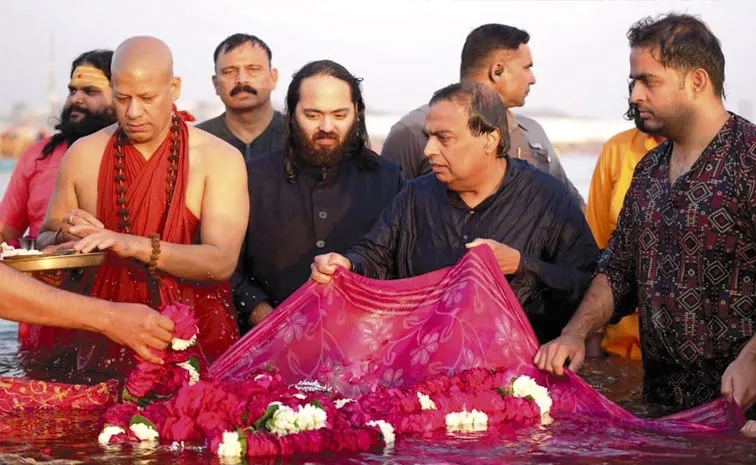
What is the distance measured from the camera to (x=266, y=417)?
5.21m

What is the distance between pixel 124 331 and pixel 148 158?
1525mm

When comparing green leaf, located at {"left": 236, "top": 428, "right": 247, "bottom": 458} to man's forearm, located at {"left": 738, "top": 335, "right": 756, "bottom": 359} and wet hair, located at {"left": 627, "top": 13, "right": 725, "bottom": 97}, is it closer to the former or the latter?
man's forearm, located at {"left": 738, "top": 335, "right": 756, "bottom": 359}

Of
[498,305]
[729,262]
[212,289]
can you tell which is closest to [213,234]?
[212,289]

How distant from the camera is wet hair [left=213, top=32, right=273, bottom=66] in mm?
9195

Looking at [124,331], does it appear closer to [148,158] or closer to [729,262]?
[148,158]

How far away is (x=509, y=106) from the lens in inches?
348

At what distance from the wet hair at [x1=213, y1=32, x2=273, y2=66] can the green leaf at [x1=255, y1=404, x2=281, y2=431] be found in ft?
14.4

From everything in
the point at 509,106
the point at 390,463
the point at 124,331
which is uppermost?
the point at 509,106

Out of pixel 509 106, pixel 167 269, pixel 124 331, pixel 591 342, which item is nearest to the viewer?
pixel 124 331

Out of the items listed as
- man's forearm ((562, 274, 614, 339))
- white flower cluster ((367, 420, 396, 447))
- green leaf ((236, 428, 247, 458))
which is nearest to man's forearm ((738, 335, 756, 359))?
man's forearm ((562, 274, 614, 339))

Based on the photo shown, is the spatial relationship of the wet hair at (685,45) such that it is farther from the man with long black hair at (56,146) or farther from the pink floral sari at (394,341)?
the man with long black hair at (56,146)

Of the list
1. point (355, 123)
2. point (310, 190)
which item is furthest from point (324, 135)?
point (310, 190)

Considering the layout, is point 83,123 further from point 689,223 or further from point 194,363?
point 689,223

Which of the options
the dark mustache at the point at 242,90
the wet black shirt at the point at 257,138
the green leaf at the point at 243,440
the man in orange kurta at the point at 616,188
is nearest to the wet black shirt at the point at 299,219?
the wet black shirt at the point at 257,138
